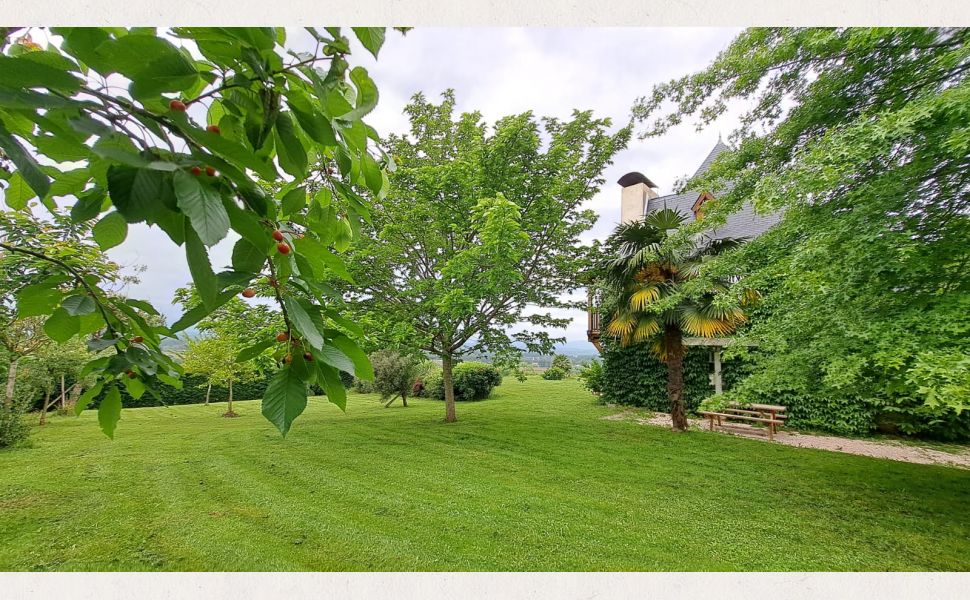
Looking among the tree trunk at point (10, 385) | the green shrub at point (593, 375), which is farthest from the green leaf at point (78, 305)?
the green shrub at point (593, 375)

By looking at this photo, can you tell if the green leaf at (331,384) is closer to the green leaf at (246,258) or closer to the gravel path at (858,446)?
the green leaf at (246,258)

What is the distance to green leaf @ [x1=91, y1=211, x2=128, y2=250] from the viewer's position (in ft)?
1.62

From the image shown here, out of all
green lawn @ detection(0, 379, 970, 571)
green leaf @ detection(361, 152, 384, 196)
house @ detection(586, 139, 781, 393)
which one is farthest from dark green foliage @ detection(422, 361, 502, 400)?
green leaf @ detection(361, 152, 384, 196)

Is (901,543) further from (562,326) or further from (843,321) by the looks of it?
(562,326)

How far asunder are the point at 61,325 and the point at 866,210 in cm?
294

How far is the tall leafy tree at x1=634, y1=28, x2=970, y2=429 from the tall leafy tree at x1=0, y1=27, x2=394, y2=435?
6.92ft

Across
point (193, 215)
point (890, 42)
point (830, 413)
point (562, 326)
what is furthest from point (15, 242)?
point (830, 413)

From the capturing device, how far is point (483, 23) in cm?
111

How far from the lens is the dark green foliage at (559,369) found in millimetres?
11156

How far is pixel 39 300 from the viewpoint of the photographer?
0.63 m

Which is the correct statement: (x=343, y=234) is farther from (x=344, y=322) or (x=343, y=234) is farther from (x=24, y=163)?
(x=24, y=163)

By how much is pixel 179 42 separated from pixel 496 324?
501 cm

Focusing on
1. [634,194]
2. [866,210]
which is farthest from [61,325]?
[634,194]

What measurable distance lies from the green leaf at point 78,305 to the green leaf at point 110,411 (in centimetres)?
17
